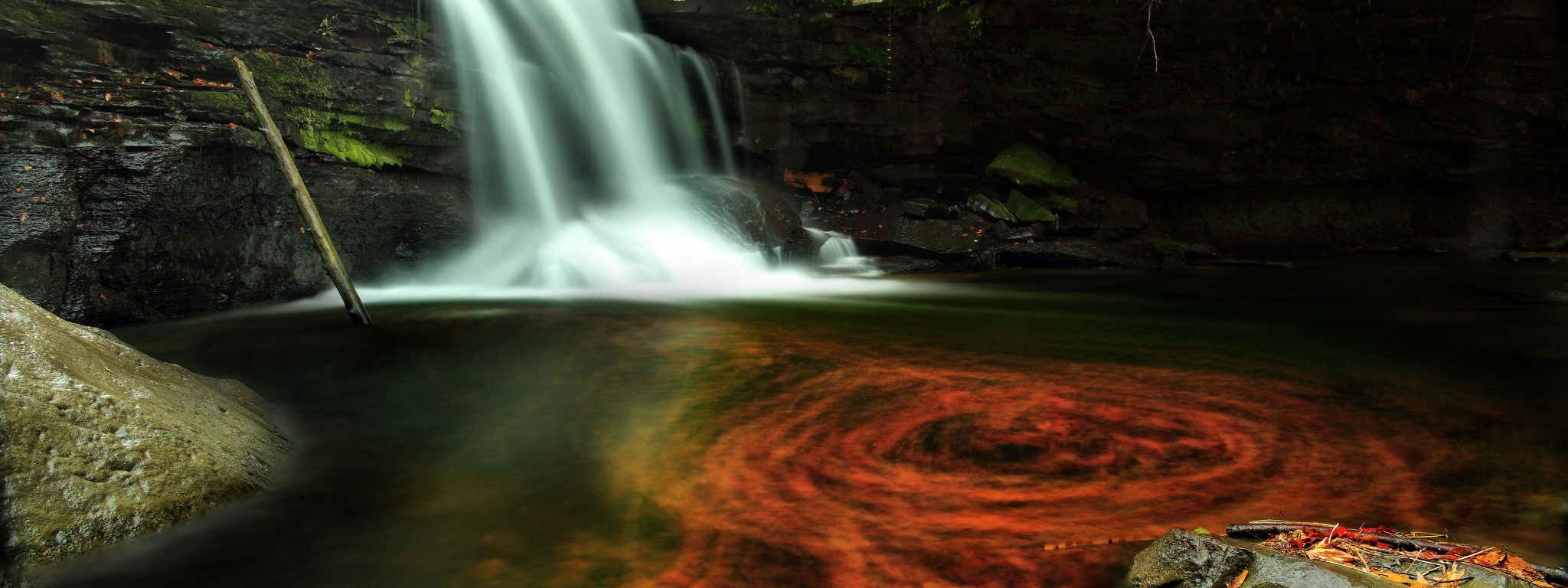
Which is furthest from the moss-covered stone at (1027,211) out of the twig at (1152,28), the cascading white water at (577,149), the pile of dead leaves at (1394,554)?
the pile of dead leaves at (1394,554)

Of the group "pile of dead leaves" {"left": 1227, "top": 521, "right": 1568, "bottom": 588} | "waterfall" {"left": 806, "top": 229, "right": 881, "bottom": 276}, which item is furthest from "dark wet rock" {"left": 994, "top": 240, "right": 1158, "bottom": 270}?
"pile of dead leaves" {"left": 1227, "top": 521, "right": 1568, "bottom": 588}

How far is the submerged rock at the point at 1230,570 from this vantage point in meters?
1.84

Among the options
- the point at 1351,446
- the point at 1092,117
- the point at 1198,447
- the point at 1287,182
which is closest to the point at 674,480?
the point at 1198,447

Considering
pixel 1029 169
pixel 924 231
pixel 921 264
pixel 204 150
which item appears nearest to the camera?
pixel 204 150

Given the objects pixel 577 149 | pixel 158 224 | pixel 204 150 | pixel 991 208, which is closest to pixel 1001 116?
pixel 991 208

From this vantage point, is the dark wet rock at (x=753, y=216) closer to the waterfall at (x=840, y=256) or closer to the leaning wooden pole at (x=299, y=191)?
the waterfall at (x=840, y=256)

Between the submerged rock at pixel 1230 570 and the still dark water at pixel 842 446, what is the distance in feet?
0.68

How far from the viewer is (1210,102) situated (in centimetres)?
1353

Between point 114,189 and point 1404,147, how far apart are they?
1804cm

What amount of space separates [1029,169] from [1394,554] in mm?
12246

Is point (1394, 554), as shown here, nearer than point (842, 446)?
Yes

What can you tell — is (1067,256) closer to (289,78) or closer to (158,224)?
(289,78)

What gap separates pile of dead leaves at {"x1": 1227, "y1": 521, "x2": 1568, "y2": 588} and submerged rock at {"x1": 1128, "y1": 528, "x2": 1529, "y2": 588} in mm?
71

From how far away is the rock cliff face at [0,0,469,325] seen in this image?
6934 millimetres
